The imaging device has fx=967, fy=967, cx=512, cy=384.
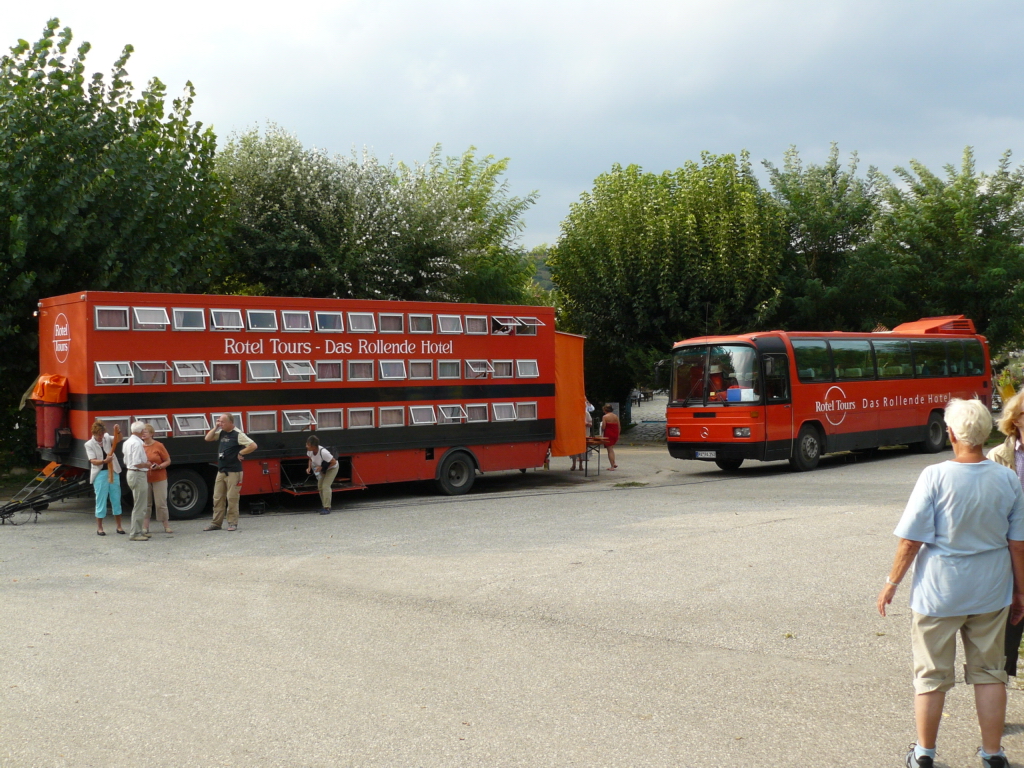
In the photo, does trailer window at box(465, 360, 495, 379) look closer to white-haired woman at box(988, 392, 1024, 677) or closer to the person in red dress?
the person in red dress

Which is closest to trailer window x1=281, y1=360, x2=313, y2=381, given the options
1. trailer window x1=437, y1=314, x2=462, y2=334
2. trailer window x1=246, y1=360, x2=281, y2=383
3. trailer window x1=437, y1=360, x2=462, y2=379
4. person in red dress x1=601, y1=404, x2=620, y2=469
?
trailer window x1=246, y1=360, x2=281, y2=383

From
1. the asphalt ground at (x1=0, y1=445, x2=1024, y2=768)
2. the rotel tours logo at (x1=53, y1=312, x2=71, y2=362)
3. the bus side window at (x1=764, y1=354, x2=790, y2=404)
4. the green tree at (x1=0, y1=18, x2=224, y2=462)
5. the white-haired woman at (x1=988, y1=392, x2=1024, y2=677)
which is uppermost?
the green tree at (x1=0, y1=18, x2=224, y2=462)

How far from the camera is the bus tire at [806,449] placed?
69.7 feet

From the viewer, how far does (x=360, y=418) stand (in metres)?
17.2

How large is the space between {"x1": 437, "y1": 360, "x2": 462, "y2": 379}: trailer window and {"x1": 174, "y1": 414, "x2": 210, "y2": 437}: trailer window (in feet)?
14.8

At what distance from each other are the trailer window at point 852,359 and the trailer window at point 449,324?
9.15m

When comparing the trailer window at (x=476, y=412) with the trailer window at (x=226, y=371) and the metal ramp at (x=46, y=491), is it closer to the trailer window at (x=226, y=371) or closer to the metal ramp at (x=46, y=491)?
the trailer window at (x=226, y=371)

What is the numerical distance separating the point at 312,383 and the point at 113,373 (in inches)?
129

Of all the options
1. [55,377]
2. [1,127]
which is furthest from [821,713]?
[1,127]

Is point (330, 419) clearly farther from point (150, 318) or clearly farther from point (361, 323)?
point (150, 318)

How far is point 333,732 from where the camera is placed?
5188 mm

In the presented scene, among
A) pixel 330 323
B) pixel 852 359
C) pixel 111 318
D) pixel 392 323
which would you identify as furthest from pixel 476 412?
pixel 852 359

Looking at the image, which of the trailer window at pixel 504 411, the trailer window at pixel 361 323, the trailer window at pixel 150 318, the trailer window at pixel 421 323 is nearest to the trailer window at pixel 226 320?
the trailer window at pixel 150 318

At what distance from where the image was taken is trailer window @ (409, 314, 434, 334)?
17.8 metres
